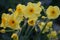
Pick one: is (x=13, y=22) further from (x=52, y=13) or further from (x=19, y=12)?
(x=52, y=13)

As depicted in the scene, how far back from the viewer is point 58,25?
6.95ft

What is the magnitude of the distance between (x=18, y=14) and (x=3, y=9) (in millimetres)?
986

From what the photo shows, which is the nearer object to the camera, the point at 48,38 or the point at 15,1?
the point at 48,38

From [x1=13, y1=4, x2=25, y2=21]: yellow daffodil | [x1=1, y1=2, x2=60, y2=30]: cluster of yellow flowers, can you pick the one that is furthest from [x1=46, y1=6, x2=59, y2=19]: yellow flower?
[x1=13, y1=4, x2=25, y2=21]: yellow daffodil

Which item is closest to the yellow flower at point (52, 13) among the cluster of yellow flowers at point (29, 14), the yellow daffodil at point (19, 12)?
the cluster of yellow flowers at point (29, 14)

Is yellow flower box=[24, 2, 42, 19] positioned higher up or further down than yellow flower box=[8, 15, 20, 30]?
higher up

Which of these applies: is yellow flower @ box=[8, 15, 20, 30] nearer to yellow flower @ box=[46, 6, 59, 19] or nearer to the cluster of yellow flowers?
the cluster of yellow flowers

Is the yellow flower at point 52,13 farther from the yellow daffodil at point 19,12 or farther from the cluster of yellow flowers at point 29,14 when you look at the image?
the yellow daffodil at point 19,12

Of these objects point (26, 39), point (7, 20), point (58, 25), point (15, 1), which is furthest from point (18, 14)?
point (58, 25)

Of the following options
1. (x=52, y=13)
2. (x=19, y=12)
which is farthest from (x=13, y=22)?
(x=52, y=13)

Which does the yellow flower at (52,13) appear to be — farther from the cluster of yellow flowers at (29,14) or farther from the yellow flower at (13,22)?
the yellow flower at (13,22)

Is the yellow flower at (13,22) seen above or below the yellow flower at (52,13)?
below

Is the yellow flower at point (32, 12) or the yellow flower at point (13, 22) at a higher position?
the yellow flower at point (32, 12)

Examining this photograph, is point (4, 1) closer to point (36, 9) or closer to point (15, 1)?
point (15, 1)
